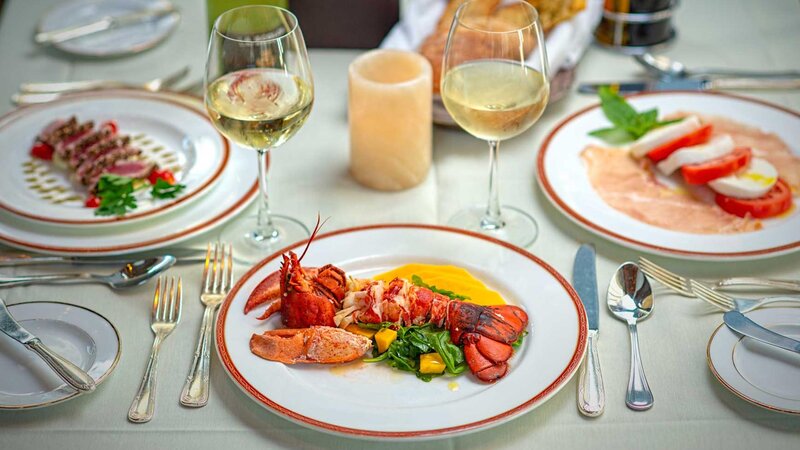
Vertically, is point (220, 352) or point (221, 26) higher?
point (221, 26)

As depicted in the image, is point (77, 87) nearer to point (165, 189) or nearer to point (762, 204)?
point (165, 189)

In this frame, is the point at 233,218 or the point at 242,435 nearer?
the point at 242,435

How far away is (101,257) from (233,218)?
0.26 meters

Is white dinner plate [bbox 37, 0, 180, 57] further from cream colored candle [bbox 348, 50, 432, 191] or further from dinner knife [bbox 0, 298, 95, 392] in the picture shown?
dinner knife [bbox 0, 298, 95, 392]

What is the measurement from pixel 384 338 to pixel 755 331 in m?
0.55

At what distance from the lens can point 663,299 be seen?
1.52 meters

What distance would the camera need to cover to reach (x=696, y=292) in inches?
59.1

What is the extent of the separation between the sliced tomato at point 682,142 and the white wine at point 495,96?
1.25 ft

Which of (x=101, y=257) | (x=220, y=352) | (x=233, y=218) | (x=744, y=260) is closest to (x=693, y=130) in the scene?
(x=744, y=260)

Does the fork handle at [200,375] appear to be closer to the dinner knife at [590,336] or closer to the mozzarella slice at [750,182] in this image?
the dinner knife at [590,336]

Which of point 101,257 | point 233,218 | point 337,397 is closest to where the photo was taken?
point 337,397

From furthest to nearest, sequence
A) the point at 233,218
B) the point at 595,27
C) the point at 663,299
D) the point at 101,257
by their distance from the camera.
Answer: the point at 595,27
the point at 233,218
the point at 101,257
the point at 663,299

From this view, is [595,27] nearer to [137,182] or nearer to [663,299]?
[663,299]

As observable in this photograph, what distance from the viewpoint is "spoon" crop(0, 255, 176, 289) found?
5.09 feet
